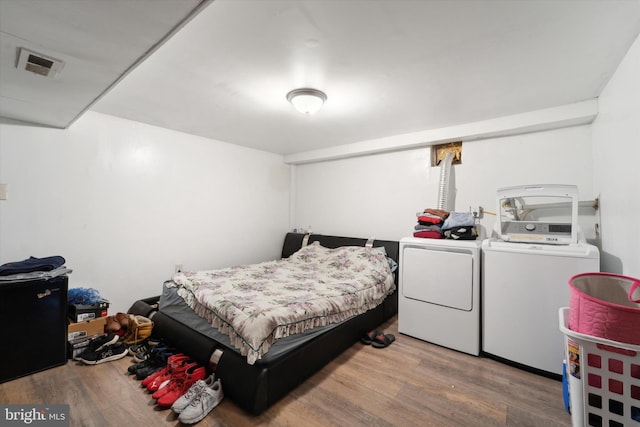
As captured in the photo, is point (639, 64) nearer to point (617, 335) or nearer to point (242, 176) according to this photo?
point (617, 335)

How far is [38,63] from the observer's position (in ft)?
4.75

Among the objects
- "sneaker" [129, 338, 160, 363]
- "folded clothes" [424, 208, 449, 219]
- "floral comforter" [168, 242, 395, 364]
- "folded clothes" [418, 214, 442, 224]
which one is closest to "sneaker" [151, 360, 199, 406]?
"floral comforter" [168, 242, 395, 364]

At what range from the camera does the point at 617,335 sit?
1.05 metres

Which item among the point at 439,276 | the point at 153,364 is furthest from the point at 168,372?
the point at 439,276

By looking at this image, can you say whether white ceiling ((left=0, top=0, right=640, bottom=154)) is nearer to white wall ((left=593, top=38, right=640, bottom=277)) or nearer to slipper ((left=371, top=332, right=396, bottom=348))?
white wall ((left=593, top=38, right=640, bottom=277))

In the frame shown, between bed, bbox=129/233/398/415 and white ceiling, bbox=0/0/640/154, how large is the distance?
5.86 ft

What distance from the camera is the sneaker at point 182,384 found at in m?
1.64

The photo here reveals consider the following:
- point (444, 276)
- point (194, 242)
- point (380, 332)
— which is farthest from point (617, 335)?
point (194, 242)

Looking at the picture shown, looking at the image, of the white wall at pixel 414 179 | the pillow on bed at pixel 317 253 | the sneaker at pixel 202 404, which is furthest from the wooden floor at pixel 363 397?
the white wall at pixel 414 179

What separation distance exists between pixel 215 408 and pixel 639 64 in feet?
10.6

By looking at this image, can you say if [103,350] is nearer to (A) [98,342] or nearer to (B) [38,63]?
(A) [98,342]

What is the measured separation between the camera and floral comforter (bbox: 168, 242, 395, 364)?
1.74 metres

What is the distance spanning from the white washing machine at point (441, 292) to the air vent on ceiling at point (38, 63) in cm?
298

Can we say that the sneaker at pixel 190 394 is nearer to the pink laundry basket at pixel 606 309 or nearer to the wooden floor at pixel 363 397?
the wooden floor at pixel 363 397
